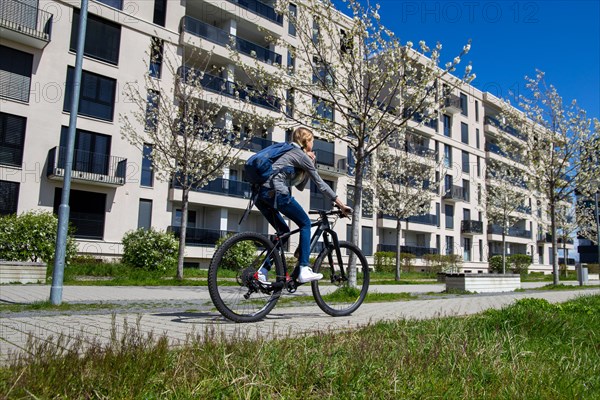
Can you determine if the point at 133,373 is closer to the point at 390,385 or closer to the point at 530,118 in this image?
the point at 390,385

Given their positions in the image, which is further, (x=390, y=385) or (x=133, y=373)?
(x=390, y=385)

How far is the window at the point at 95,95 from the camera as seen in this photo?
23844mm

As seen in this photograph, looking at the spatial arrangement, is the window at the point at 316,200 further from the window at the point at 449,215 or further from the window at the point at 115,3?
the window at the point at 115,3

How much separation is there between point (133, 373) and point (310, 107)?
1014 cm

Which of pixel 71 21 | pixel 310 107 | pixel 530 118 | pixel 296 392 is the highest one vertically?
pixel 71 21

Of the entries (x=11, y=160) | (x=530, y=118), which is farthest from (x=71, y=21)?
(x=530, y=118)

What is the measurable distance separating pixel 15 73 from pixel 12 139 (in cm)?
299

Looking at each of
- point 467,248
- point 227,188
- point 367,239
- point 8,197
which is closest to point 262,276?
point 8,197

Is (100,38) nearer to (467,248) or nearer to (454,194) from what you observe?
(454,194)

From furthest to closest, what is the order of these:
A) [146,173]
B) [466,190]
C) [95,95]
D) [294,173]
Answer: [466,190]
[146,173]
[95,95]
[294,173]

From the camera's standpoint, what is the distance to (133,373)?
2355 mm

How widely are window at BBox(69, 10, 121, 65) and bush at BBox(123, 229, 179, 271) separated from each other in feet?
32.4

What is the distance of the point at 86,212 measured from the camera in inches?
933

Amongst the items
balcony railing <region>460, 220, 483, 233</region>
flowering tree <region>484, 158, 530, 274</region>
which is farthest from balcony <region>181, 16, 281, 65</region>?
balcony railing <region>460, 220, 483, 233</region>
